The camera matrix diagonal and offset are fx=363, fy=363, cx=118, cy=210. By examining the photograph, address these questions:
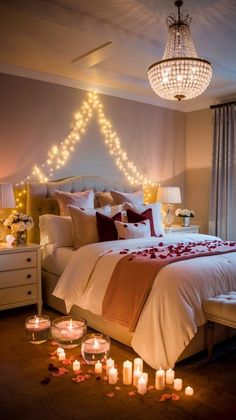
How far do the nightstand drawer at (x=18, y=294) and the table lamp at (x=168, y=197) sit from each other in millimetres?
2283

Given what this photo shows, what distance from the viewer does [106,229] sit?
11.7 ft

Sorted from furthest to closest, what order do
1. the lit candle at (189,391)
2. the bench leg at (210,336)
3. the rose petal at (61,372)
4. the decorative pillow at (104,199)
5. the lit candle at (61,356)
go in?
the decorative pillow at (104,199) → the lit candle at (61,356) → the bench leg at (210,336) → the rose petal at (61,372) → the lit candle at (189,391)

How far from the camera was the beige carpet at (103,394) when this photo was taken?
203 centimetres

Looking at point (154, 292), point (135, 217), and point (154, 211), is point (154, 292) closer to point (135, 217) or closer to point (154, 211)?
point (135, 217)

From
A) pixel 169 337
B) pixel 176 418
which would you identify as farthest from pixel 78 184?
pixel 176 418

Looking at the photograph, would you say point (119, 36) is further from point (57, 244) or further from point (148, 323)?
point (148, 323)

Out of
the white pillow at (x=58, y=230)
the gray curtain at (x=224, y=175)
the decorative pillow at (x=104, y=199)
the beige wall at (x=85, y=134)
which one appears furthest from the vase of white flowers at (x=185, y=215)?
the white pillow at (x=58, y=230)

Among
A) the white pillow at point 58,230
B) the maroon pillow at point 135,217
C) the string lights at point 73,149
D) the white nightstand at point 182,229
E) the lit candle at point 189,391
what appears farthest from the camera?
the white nightstand at point 182,229

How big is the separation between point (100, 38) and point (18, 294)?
8.17ft

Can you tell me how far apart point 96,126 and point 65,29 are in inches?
69.6

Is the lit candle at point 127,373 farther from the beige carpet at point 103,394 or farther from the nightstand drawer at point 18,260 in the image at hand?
the nightstand drawer at point 18,260

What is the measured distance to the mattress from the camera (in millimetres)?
3548

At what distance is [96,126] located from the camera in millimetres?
4758

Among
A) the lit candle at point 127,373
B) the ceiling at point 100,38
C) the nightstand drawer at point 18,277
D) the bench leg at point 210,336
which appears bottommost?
the lit candle at point 127,373
